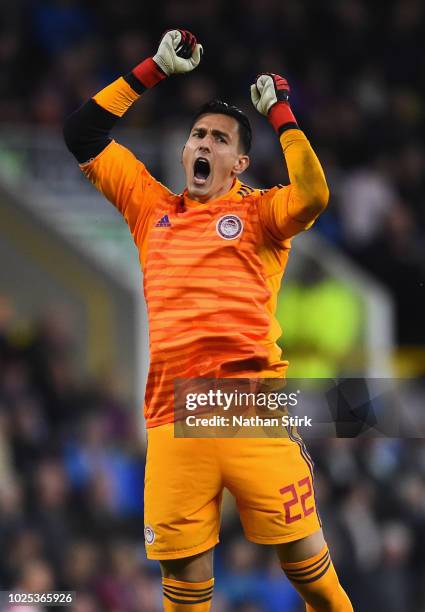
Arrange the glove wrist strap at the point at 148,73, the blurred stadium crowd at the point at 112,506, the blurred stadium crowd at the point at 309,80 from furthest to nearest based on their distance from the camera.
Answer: the blurred stadium crowd at the point at 309,80 < the blurred stadium crowd at the point at 112,506 < the glove wrist strap at the point at 148,73

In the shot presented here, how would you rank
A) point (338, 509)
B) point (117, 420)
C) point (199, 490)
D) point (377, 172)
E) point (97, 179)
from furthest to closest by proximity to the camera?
point (377, 172), point (117, 420), point (338, 509), point (97, 179), point (199, 490)

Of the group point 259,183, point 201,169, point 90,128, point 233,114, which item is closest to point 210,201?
point 201,169

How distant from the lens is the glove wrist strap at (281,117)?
478 centimetres

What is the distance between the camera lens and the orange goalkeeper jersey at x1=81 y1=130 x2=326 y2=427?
186 inches

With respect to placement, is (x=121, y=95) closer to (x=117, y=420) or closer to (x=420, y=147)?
(x=117, y=420)

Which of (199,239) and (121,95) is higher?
(121,95)

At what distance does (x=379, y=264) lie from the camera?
1044 cm

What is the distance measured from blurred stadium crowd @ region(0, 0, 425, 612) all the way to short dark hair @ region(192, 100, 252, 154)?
3.06 meters

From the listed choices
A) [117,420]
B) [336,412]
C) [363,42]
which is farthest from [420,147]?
[336,412]

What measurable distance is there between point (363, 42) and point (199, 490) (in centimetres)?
820

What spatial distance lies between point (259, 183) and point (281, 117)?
17.5 ft

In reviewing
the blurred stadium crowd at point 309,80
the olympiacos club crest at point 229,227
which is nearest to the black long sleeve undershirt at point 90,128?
the olympiacos club crest at point 229,227

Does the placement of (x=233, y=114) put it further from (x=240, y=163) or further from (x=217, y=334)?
(x=217, y=334)

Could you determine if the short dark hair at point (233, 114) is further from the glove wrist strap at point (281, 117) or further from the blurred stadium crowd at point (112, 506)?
the blurred stadium crowd at point (112, 506)
